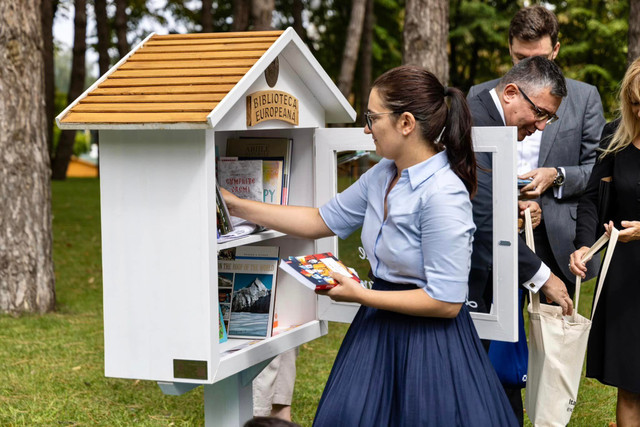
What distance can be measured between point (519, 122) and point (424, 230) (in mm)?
1139

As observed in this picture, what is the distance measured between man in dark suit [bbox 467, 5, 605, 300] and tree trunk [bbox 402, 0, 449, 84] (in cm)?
379

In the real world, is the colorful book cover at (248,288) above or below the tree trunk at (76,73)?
below

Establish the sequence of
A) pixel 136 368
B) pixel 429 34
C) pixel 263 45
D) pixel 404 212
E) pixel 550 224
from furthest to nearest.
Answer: pixel 429 34 < pixel 550 224 < pixel 263 45 < pixel 136 368 < pixel 404 212

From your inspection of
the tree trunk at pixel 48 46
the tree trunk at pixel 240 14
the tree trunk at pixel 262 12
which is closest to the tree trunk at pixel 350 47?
the tree trunk at pixel 240 14

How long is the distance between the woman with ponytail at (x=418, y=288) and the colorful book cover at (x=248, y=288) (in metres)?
0.66

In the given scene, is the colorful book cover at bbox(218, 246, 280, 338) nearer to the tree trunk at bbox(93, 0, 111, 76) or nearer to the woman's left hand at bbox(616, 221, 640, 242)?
the woman's left hand at bbox(616, 221, 640, 242)

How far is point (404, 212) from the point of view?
108 inches

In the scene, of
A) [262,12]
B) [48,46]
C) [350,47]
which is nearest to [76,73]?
[48,46]

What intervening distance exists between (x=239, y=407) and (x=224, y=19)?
25.0 meters

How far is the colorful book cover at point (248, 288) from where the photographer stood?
350 cm

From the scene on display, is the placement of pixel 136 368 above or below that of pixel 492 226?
below

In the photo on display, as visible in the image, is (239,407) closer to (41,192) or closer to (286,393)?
(286,393)

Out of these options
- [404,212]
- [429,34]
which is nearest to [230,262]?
[404,212]

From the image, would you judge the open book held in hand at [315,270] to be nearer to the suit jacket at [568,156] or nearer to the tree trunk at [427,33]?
the suit jacket at [568,156]
